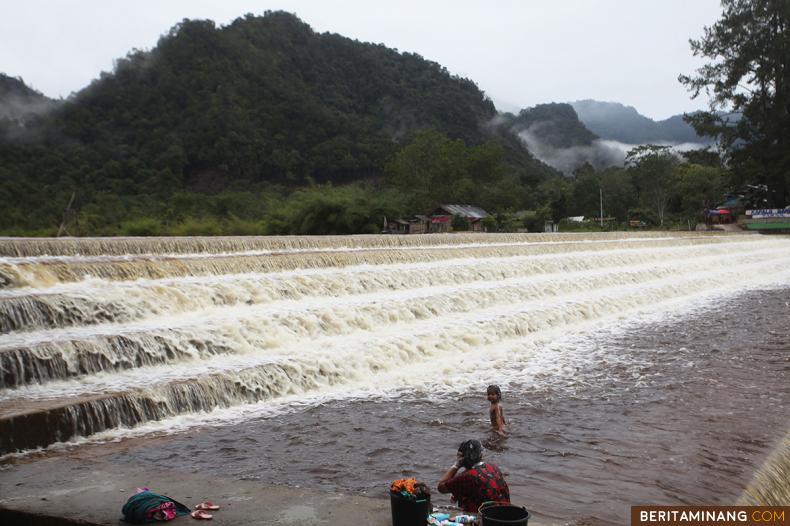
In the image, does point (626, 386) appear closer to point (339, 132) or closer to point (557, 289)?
point (557, 289)

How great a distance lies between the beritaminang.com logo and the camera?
3.69 meters

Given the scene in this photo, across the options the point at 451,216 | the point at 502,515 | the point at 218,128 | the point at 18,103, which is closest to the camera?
the point at 502,515

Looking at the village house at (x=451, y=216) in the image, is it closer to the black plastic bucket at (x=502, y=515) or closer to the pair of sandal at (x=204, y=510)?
the pair of sandal at (x=204, y=510)

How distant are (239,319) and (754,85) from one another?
1660 inches

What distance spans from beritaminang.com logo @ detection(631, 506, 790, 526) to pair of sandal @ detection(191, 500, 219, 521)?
2.22 m

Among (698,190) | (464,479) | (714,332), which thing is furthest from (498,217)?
(464,479)

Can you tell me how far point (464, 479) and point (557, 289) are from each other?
969cm

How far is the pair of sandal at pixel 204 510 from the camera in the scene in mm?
3463

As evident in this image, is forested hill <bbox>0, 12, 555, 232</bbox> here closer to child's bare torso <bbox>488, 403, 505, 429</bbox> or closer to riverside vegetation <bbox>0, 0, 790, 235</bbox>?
riverside vegetation <bbox>0, 0, 790, 235</bbox>

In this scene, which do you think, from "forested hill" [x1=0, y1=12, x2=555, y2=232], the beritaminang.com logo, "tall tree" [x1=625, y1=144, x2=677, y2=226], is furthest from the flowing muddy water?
"tall tree" [x1=625, y1=144, x2=677, y2=226]

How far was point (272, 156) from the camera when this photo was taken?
5125 cm

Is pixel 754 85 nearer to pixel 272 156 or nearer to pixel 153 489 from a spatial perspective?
pixel 272 156

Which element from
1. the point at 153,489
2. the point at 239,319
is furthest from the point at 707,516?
the point at 239,319

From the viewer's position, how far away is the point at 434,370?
7777 mm
